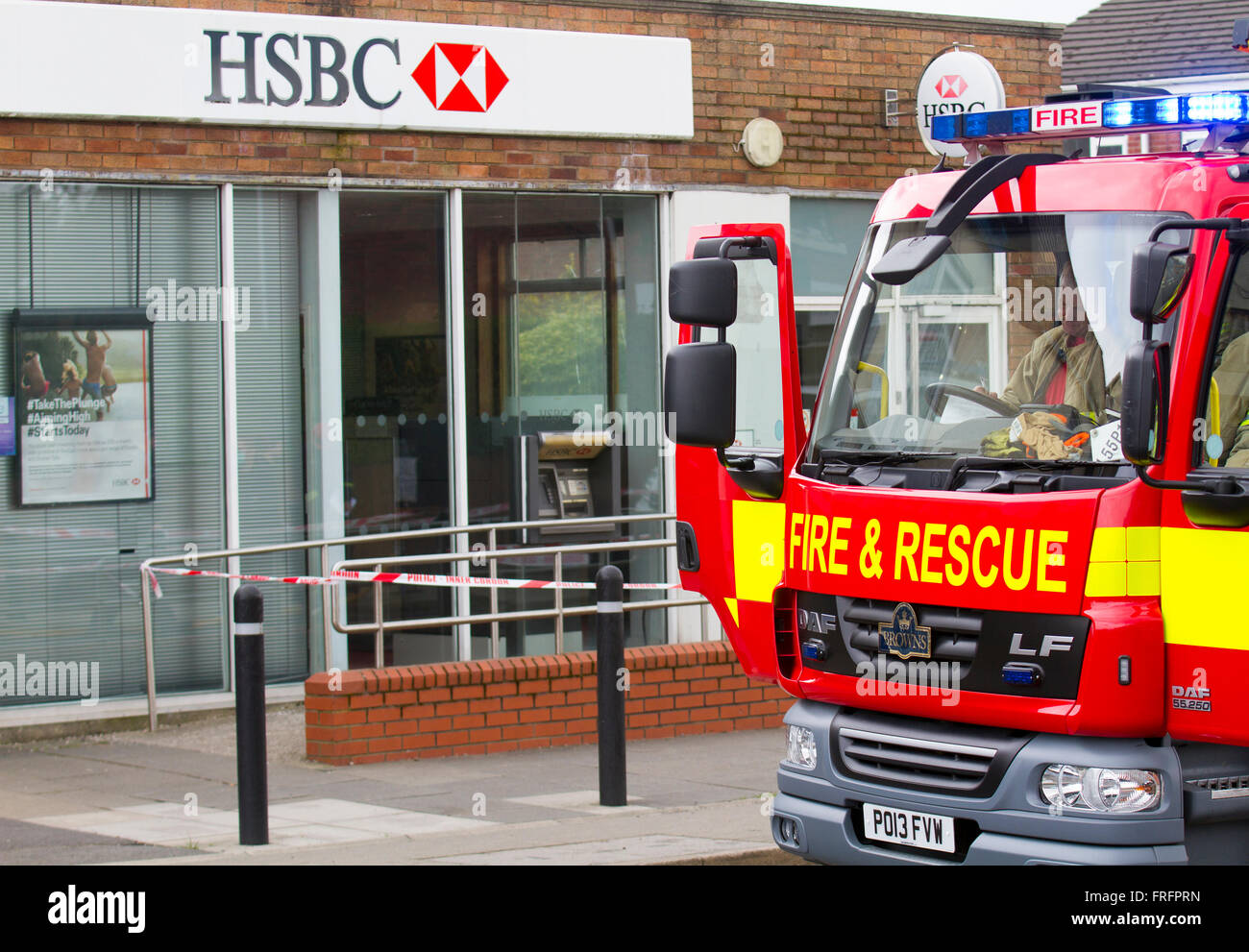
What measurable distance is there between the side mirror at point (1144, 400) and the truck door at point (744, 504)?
168cm

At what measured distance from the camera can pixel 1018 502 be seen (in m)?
5.45

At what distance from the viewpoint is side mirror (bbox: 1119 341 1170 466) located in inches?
199

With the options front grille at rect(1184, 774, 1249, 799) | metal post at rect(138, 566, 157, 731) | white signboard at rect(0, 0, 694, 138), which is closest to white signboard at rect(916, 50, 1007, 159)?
Result: white signboard at rect(0, 0, 694, 138)

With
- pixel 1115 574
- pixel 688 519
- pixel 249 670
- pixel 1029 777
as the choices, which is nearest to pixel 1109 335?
pixel 1115 574

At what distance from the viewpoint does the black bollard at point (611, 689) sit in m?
8.37

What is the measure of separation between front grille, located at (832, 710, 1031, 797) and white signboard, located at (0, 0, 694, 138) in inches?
264

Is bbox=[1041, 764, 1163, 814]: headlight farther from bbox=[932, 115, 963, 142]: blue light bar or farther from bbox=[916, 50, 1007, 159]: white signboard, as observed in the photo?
bbox=[916, 50, 1007, 159]: white signboard

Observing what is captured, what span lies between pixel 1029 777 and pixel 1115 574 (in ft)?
2.37

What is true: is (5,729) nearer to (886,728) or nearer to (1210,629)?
(886,728)

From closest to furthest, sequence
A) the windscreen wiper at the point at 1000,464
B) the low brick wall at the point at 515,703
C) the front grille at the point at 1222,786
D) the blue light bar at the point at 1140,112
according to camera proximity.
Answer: the front grille at the point at 1222,786
the windscreen wiper at the point at 1000,464
the blue light bar at the point at 1140,112
the low brick wall at the point at 515,703

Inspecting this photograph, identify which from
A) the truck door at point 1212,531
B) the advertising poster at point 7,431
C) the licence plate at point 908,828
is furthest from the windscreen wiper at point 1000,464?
the advertising poster at point 7,431

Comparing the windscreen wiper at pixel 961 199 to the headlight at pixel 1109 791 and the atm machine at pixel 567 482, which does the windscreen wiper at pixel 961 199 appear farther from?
the atm machine at pixel 567 482

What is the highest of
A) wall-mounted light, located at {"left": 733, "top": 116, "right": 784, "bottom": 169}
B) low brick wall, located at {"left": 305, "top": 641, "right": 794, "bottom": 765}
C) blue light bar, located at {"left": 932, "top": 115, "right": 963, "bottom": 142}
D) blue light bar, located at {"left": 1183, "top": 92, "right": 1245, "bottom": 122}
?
wall-mounted light, located at {"left": 733, "top": 116, "right": 784, "bottom": 169}

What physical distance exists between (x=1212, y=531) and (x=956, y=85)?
882 cm
